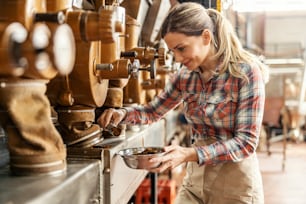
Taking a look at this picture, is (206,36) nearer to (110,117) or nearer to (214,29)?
(214,29)

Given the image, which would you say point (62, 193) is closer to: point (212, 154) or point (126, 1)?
point (212, 154)

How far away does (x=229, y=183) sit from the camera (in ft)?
5.85

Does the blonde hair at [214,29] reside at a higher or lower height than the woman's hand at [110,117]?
higher

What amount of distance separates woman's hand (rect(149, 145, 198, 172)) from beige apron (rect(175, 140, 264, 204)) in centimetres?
26

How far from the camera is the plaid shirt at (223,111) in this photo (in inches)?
64.4

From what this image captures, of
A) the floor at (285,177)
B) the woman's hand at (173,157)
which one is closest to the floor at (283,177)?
the floor at (285,177)

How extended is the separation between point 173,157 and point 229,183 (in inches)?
16.1

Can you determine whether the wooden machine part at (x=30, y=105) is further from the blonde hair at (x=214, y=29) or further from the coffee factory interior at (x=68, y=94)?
the blonde hair at (x=214, y=29)

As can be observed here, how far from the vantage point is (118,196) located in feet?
5.30

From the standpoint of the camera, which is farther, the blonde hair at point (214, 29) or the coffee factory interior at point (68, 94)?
the blonde hair at point (214, 29)

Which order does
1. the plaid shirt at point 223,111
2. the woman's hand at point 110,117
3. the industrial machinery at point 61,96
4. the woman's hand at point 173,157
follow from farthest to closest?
the woman's hand at point 110,117 < the plaid shirt at point 223,111 < the woman's hand at point 173,157 < the industrial machinery at point 61,96

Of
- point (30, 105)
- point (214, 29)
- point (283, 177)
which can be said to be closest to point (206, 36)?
point (214, 29)

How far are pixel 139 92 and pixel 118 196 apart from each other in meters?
0.75

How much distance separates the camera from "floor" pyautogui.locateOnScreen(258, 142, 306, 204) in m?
4.23
